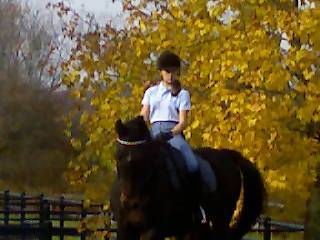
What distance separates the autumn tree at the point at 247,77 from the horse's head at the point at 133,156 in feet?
15.1

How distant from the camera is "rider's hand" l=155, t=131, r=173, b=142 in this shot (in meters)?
9.77

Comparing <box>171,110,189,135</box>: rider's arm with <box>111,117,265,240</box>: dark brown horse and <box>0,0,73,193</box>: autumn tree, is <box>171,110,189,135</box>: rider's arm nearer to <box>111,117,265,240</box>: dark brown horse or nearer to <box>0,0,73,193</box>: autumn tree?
<box>111,117,265,240</box>: dark brown horse

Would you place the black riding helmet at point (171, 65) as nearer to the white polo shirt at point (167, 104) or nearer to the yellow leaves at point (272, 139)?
the white polo shirt at point (167, 104)

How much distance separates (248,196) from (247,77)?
303 centimetres

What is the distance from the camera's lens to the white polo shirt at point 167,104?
32.8 ft

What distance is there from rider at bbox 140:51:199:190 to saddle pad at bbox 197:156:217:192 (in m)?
0.34

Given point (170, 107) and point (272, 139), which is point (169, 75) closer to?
point (170, 107)

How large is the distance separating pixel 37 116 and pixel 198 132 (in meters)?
34.3

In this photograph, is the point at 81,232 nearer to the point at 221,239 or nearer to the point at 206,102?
the point at 206,102

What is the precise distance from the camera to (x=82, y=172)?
1992cm

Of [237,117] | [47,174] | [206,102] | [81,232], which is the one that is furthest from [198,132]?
[47,174]

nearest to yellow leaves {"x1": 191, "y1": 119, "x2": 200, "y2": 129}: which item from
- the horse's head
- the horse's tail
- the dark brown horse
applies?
the horse's tail

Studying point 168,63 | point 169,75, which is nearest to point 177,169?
point 169,75

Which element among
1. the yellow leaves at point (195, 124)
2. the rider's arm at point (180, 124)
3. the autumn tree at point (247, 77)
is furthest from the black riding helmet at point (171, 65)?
the yellow leaves at point (195, 124)
